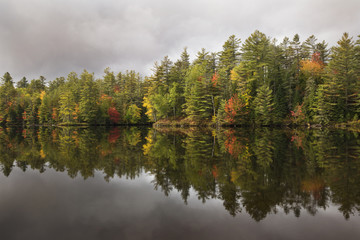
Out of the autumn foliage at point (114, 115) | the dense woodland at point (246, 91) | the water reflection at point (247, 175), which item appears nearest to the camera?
the water reflection at point (247, 175)

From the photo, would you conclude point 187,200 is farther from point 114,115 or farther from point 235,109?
point 114,115

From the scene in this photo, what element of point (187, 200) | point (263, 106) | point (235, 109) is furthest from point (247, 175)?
point (263, 106)

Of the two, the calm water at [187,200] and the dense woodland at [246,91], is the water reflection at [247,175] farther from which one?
the dense woodland at [246,91]

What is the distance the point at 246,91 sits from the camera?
4434 cm

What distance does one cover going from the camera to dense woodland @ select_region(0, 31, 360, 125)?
1553 inches

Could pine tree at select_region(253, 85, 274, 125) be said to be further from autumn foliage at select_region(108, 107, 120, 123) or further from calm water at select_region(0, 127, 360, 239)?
autumn foliage at select_region(108, 107, 120, 123)

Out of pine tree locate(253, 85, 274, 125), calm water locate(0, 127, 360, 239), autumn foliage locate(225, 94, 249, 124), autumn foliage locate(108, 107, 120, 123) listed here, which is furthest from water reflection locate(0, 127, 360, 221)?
autumn foliage locate(108, 107, 120, 123)

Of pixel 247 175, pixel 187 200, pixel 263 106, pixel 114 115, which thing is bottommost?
pixel 187 200

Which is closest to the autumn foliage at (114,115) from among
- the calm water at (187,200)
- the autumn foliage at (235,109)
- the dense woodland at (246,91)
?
the dense woodland at (246,91)

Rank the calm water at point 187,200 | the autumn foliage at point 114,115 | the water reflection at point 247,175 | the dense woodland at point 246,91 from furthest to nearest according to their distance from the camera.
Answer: the autumn foliage at point 114,115, the dense woodland at point 246,91, the water reflection at point 247,175, the calm water at point 187,200

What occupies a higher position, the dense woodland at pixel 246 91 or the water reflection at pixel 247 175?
the dense woodland at pixel 246 91

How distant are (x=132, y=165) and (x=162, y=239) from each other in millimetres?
7065

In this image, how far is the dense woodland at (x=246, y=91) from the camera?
3944 cm

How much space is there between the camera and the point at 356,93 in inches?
1467
